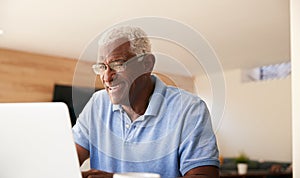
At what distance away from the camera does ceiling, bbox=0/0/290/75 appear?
8.62 ft

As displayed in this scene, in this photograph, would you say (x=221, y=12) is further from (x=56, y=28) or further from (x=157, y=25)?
(x=157, y=25)

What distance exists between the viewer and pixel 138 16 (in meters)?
2.70

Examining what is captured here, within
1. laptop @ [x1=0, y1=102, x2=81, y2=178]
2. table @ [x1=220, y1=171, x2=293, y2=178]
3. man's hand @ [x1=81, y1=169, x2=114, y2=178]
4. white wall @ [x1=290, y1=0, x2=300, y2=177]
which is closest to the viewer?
laptop @ [x1=0, y1=102, x2=81, y2=178]

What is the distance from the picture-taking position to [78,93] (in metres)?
0.93

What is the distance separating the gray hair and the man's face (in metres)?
0.01

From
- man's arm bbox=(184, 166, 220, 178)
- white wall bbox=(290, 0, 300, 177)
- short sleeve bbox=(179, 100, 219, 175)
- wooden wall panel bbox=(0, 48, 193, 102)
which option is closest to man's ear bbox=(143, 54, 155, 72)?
short sleeve bbox=(179, 100, 219, 175)

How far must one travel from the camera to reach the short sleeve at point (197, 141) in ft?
2.55

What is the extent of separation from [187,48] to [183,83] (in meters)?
0.08

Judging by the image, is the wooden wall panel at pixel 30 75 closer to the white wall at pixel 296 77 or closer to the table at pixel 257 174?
the table at pixel 257 174

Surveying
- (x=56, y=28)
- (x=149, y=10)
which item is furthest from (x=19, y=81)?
(x=149, y=10)

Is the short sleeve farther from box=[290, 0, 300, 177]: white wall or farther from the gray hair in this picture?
box=[290, 0, 300, 177]: white wall

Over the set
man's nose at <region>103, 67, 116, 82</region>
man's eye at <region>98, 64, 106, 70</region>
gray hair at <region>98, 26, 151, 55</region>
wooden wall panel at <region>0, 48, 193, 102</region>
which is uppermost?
gray hair at <region>98, 26, 151, 55</region>

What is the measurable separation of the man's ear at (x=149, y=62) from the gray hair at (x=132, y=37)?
13 mm

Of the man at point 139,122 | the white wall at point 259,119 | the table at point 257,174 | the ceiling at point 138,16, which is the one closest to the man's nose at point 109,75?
the man at point 139,122
